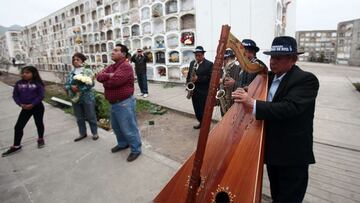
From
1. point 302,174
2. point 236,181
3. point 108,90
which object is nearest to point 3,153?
point 108,90

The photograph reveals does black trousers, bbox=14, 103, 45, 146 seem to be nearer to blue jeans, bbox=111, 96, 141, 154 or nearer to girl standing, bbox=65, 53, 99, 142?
girl standing, bbox=65, 53, 99, 142

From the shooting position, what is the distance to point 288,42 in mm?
1236

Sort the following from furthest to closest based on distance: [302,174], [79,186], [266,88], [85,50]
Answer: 1. [85,50]
2. [79,186]
3. [266,88]
4. [302,174]

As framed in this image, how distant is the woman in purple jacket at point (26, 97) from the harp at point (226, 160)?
2511mm

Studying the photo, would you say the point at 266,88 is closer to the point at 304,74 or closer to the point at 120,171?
the point at 304,74

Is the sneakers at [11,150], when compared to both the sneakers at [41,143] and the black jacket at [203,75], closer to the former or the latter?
the sneakers at [41,143]

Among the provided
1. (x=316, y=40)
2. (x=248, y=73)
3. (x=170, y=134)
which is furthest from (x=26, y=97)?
(x=316, y=40)

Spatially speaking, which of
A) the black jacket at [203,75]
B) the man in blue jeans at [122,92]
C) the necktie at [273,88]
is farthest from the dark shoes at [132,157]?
the necktie at [273,88]

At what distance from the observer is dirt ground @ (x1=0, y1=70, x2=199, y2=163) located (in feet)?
9.55

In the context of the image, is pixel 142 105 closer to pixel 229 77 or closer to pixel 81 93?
pixel 81 93

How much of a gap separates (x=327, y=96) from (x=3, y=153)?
6.17 metres

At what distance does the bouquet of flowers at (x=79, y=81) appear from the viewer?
9.73ft

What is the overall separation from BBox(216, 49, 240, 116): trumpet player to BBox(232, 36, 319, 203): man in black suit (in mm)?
903

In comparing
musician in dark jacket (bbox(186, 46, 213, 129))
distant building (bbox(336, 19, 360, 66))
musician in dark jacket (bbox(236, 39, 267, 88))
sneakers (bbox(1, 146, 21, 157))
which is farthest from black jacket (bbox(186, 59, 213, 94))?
distant building (bbox(336, 19, 360, 66))
